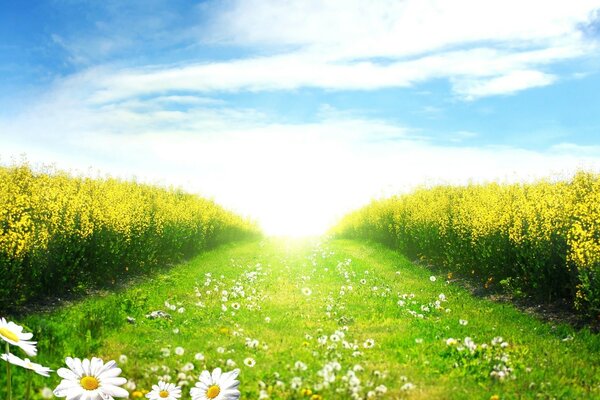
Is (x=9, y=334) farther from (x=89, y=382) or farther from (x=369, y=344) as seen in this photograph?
(x=369, y=344)

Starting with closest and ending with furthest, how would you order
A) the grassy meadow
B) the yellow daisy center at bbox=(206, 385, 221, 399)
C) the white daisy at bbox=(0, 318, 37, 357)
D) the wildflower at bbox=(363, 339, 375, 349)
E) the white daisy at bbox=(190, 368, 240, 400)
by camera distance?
the white daisy at bbox=(0, 318, 37, 357) → the white daisy at bbox=(190, 368, 240, 400) → the yellow daisy center at bbox=(206, 385, 221, 399) → the grassy meadow → the wildflower at bbox=(363, 339, 375, 349)

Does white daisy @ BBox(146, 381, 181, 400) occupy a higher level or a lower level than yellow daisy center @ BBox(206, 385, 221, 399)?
lower

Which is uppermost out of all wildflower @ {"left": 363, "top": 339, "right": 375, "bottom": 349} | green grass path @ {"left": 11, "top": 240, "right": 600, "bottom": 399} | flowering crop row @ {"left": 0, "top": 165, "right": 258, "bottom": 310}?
flowering crop row @ {"left": 0, "top": 165, "right": 258, "bottom": 310}

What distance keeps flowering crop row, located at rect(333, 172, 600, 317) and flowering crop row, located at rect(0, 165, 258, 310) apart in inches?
386

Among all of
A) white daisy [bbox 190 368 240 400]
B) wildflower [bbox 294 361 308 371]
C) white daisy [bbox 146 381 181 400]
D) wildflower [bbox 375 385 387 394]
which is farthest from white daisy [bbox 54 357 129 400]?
wildflower [bbox 294 361 308 371]

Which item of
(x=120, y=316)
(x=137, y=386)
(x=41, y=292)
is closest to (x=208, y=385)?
(x=137, y=386)

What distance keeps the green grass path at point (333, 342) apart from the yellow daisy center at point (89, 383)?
14.4 ft

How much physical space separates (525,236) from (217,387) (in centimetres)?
1127

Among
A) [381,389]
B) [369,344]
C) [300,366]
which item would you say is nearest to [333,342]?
[369,344]

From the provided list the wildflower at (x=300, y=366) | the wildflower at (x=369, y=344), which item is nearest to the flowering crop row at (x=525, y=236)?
the wildflower at (x=369, y=344)

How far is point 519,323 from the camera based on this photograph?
34.8 feet

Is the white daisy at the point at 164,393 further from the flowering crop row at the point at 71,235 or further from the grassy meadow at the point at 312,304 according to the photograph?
the flowering crop row at the point at 71,235

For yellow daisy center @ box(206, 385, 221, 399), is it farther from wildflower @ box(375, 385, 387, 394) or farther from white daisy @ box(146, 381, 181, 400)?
wildflower @ box(375, 385, 387, 394)

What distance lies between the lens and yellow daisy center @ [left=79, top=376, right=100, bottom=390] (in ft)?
6.98
